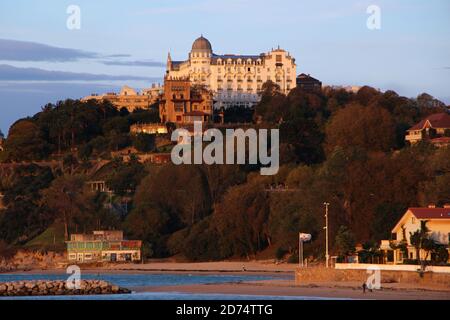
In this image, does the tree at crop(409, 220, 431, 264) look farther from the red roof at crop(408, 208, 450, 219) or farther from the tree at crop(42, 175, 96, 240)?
the tree at crop(42, 175, 96, 240)

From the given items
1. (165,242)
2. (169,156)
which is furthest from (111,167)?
(165,242)

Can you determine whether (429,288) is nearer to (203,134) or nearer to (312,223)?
(312,223)

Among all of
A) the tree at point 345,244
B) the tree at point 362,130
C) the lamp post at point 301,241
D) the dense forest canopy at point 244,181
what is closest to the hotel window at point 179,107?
the dense forest canopy at point 244,181

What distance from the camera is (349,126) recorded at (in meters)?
122

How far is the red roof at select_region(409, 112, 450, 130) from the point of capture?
418ft

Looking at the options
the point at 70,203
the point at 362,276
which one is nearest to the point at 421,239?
the point at 362,276

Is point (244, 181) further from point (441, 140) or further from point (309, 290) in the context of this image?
point (309, 290)

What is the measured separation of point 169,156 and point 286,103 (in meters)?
14.5

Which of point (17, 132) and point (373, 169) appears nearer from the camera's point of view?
point (373, 169)

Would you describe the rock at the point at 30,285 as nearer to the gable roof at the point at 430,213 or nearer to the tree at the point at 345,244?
the tree at the point at 345,244

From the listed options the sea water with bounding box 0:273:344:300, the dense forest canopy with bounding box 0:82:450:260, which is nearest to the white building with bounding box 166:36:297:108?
the dense forest canopy with bounding box 0:82:450:260

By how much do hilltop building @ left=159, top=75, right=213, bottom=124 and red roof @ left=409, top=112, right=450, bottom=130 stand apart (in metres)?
24.9

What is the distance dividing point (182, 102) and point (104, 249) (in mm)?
43465

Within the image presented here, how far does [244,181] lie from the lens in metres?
116
